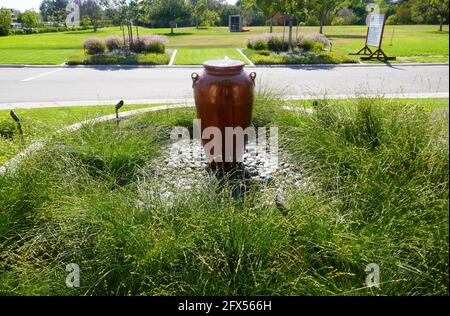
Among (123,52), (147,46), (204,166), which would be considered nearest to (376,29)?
(147,46)

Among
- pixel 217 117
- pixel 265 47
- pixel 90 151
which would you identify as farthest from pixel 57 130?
pixel 265 47

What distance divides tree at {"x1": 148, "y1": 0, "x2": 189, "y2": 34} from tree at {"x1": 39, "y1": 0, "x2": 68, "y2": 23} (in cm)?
2402

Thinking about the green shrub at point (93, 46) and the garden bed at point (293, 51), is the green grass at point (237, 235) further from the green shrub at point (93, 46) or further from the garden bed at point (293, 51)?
the green shrub at point (93, 46)

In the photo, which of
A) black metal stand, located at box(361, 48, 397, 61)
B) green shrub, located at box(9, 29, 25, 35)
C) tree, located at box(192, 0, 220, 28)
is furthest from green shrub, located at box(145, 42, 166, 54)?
tree, located at box(192, 0, 220, 28)

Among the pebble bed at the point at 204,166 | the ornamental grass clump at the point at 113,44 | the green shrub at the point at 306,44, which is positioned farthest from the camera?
the ornamental grass clump at the point at 113,44

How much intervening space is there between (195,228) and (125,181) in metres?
1.67

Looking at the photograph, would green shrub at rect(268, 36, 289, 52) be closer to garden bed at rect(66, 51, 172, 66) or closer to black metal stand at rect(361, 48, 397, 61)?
black metal stand at rect(361, 48, 397, 61)

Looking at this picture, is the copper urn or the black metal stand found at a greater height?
the copper urn

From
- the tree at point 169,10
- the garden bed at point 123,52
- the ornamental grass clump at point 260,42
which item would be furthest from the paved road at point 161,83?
the tree at point 169,10

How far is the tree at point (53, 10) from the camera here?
60156 mm

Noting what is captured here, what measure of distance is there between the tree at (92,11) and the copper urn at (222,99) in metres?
48.8

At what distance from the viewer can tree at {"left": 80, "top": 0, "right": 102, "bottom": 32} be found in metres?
48.2

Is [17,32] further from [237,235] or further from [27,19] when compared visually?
[237,235]
